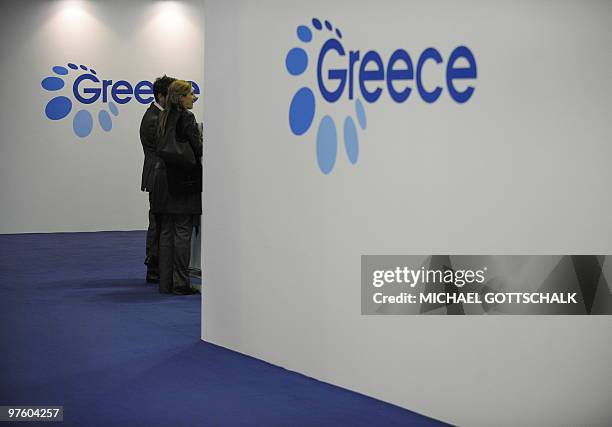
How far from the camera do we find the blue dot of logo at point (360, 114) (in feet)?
14.8

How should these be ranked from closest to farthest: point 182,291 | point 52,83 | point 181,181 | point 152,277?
point 181,181, point 182,291, point 152,277, point 52,83

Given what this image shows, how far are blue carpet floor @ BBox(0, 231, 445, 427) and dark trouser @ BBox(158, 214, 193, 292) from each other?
16 centimetres

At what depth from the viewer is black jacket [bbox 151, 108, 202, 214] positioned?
7234 mm

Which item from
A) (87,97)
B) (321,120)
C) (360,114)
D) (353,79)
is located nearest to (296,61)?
(321,120)

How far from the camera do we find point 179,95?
285 inches

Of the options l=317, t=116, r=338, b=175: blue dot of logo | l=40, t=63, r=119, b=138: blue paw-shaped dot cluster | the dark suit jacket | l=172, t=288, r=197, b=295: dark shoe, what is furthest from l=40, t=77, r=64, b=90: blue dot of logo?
l=317, t=116, r=338, b=175: blue dot of logo

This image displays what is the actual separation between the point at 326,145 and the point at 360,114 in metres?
0.33

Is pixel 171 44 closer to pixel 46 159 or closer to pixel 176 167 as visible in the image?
pixel 46 159

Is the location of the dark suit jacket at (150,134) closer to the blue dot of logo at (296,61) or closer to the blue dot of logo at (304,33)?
the blue dot of logo at (296,61)

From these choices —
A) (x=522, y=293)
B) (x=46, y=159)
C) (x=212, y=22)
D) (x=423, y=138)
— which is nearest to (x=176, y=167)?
(x=212, y=22)

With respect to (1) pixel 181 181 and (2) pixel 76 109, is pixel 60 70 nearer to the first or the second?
(2) pixel 76 109

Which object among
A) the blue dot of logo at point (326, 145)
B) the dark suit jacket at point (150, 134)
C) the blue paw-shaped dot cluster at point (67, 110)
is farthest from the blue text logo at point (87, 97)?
the blue dot of logo at point (326, 145)

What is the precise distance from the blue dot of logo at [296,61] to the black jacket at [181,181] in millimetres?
2316

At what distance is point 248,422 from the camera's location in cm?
412
